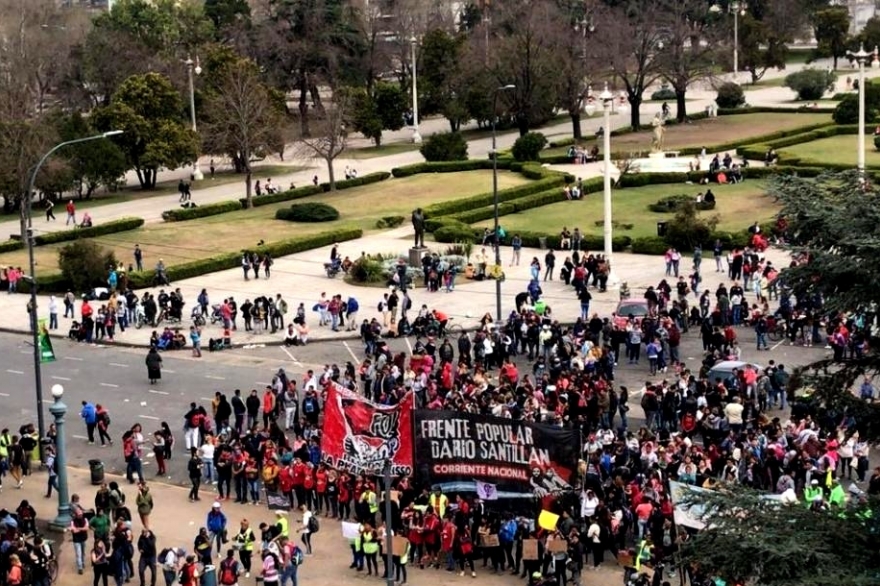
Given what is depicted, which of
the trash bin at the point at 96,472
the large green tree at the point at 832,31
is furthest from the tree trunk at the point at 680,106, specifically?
the trash bin at the point at 96,472

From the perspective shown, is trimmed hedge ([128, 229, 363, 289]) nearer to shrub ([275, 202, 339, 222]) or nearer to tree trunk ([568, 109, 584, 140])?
shrub ([275, 202, 339, 222])

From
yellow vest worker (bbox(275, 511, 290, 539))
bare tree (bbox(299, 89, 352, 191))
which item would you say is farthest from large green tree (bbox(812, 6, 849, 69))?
yellow vest worker (bbox(275, 511, 290, 539))

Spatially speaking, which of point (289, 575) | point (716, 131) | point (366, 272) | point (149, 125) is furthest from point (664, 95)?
point (289, 575)

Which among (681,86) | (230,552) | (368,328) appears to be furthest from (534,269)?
(681,86)

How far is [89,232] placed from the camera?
65625 mm

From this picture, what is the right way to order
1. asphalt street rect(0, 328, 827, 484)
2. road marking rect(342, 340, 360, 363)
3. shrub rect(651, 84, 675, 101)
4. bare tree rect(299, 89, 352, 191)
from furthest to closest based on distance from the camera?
shrub rect(651, 84, 675, 101) < bare tree rect(299, 89, 352, 191) < road marking rect(342, 340, 360, 363) < asphalt street rect(0, 328, 827, 484)

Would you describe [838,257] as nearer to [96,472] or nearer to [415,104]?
[96,472]

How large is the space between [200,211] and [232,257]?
12.1 metres

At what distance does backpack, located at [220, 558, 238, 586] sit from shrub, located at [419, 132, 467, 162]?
5608 centimetres

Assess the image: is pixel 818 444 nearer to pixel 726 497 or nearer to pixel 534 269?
pixel 726 497

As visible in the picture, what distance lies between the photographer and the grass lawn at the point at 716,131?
85.6 metres

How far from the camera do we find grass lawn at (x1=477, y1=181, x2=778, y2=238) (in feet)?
205

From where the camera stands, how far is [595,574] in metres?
28.0

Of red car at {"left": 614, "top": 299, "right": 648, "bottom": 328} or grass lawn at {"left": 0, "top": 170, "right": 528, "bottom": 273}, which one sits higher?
grass lawn at {"left": 0, "top": 170, "right": 528, "bottom": 273}
